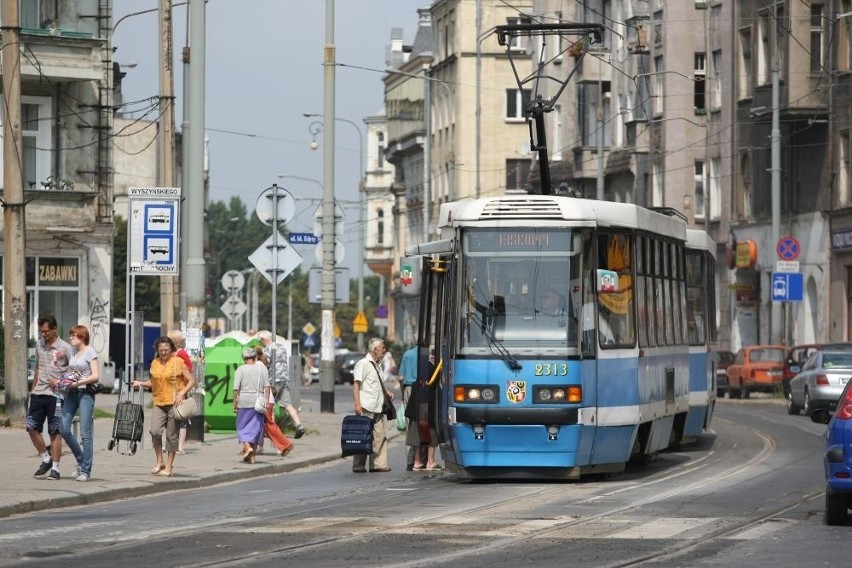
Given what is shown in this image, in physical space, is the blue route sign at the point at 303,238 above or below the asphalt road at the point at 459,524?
above

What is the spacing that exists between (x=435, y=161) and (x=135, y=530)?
87.1m

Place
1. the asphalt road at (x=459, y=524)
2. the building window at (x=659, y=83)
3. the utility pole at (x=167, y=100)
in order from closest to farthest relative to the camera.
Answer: the asphalt road at (x=459, y=524) < the utility pole at (x=167, y=100) < the building window at (x=659, y=83)

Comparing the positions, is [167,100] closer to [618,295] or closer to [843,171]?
[618,295]

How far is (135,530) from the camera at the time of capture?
1605 cm

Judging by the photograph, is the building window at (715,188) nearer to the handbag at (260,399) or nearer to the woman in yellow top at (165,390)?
the handbag at (260,399)

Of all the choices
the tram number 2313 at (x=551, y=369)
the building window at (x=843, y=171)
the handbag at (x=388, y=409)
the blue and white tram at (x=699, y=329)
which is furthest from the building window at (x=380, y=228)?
the tram number 2313 at (x=551, y=369)

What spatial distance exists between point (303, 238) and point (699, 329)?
26.6 ft

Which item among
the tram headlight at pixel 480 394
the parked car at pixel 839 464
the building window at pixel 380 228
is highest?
the building window at pixel 380 228

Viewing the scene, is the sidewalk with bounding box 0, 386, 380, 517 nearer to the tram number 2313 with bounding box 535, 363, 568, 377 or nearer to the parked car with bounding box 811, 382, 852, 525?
the tram number 2313 with bounding box 535, 363, 568, 377

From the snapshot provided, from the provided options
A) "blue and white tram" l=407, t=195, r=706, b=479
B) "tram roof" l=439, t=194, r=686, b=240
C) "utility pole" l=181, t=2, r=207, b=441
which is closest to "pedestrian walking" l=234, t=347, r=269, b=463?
"utility pole" l=181, t=2, r=207, b=441

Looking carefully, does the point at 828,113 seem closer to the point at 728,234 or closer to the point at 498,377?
the point at 728,234

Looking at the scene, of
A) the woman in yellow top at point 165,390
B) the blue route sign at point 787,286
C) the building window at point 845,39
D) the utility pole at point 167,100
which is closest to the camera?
the woman in yellow top at point 165,390

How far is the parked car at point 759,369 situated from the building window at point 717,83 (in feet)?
39.1

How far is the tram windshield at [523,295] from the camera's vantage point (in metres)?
20.8
